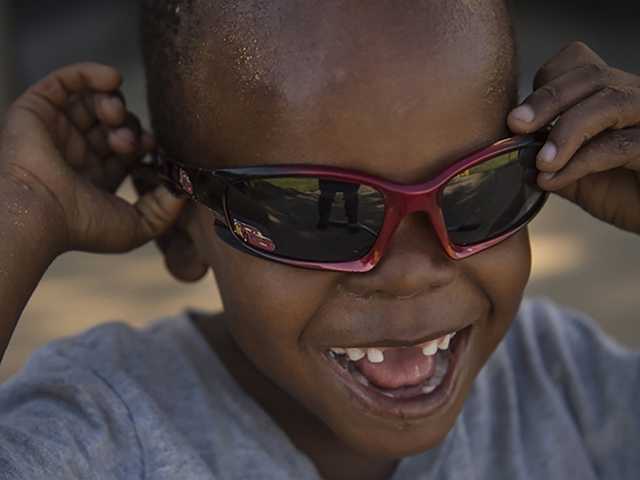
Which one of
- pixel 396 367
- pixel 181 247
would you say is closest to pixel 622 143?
pixel 396 367

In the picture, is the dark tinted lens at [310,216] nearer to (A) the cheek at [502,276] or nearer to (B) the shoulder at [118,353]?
(A) the cheek at [502,276]

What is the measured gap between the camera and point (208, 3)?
209 cm

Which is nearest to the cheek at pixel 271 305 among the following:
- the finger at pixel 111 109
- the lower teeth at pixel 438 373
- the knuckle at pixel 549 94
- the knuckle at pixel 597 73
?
the lower teeth at pixel 438 373

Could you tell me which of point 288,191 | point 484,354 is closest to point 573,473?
point 484,354

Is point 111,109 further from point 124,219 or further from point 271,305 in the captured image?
point 271,305

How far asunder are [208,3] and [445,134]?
420 millimetres

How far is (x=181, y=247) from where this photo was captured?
2.48m

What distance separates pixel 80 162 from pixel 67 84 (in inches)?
6.2

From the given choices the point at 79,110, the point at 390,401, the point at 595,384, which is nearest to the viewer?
the point at 390,401

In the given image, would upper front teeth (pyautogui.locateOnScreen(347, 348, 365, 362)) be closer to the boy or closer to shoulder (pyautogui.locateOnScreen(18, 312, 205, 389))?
the boy

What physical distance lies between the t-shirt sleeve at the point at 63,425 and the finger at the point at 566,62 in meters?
0.89

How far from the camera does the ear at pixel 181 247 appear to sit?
2.43 m

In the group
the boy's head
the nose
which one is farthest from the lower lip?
the nose

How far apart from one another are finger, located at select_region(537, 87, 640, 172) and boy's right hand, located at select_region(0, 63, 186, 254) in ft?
2.18
